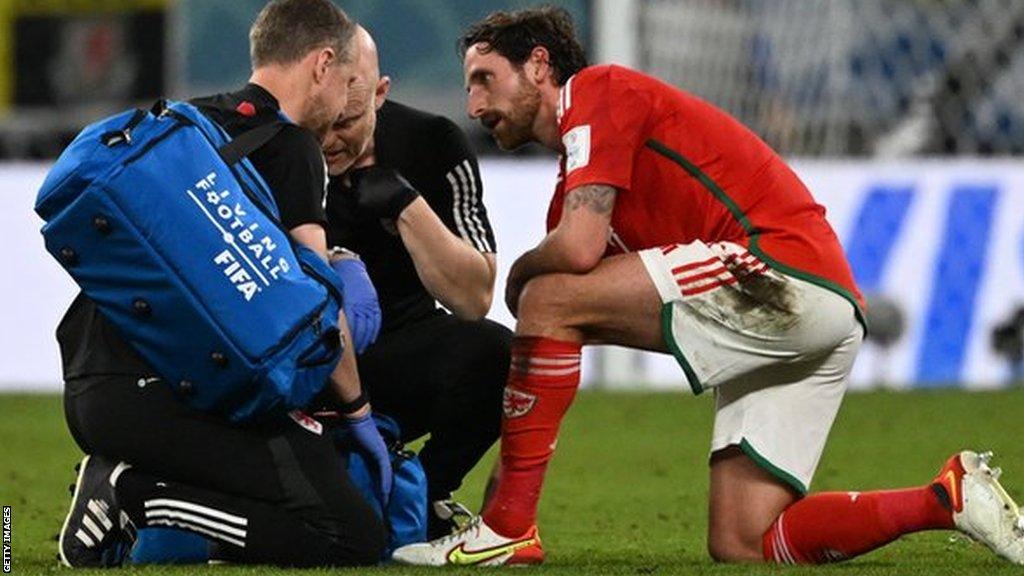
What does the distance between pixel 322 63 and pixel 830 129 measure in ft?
22.5

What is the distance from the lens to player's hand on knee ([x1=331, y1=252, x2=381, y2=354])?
5008mm

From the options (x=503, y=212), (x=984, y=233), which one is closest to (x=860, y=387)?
(x=984, y=233)

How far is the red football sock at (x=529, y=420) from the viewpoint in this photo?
510cm

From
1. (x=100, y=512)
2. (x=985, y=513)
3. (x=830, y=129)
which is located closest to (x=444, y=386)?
(x=100, y=512)

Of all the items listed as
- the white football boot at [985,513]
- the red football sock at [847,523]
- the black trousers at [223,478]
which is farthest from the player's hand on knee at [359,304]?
the white football boot at [985,513]

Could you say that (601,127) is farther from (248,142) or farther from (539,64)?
(248,142)

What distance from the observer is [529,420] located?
514 centimetres

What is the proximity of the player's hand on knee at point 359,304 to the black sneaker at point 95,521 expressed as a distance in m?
0.56

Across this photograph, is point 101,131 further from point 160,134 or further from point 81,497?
point 81,497

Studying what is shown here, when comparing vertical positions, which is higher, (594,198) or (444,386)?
(594,198)

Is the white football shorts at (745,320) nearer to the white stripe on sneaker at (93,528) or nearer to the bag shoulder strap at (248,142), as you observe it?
the bag shoulder strap at (248,142)

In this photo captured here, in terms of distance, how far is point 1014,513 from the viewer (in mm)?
4871

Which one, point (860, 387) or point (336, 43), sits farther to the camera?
point (860, 387)

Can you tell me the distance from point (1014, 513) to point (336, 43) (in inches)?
67.7
